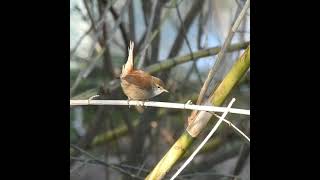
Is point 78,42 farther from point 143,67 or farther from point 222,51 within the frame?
point 222,51

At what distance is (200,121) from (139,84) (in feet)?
0.54

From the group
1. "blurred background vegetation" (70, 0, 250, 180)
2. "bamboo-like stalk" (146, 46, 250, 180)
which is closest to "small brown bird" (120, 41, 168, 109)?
"blurred background vegetation" (70, 0, 250, 180)

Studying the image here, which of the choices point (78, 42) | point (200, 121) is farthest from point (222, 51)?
point (78, 42)

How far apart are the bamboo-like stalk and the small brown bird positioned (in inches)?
5.5

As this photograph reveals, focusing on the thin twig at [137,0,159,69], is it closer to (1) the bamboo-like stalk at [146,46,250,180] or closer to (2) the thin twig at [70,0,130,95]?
(2) the thin twig at [70,0,130,95]

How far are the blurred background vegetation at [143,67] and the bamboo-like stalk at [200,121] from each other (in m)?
0.15

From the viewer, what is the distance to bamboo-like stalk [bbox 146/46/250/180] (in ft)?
2.93
